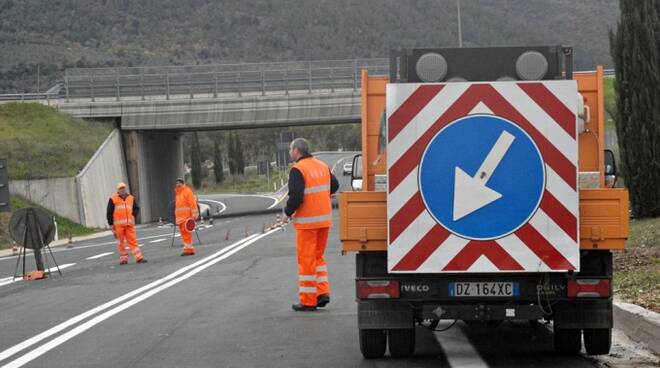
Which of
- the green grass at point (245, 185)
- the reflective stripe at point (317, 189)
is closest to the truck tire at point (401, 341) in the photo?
the reflective stripe at point (317, 189)

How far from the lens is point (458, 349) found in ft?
32.5

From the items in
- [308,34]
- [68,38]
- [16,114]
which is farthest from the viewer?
[308,34]

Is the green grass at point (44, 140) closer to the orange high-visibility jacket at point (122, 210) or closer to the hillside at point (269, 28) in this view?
the orange high-visibility jacket at point (122, 210)

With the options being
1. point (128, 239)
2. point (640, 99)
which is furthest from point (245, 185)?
point (128, 239)

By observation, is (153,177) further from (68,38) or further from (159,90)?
(68,38)

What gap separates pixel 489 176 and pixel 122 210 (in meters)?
15.4

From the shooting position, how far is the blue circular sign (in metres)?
8.45

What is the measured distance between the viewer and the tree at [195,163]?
4510 inches

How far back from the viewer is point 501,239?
27.8ft

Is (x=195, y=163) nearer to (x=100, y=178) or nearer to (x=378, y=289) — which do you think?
(x=100, y=178)

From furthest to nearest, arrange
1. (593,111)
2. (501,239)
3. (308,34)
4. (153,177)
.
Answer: (308,34), (153,177), (593,111), (501,239)

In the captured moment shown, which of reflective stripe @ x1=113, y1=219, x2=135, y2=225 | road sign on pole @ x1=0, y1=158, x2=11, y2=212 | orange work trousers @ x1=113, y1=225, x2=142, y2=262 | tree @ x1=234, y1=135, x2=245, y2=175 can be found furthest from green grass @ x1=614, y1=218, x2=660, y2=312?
tree @ x1=234, y1=135, x2=245, y2=175

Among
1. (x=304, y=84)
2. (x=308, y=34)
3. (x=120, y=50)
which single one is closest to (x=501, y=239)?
(x=304, y=84)

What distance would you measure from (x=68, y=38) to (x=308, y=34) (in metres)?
40.4
